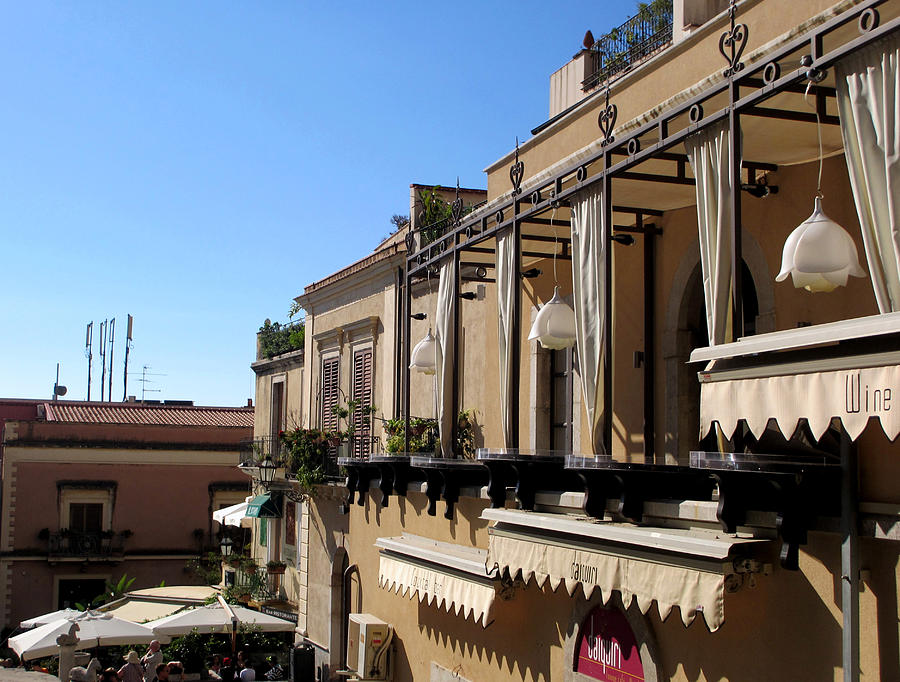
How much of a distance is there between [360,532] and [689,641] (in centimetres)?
949

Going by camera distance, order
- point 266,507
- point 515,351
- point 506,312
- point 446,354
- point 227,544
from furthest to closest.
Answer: point 227,544, point 266,507, point 446,354, point 506,312, point 515,351

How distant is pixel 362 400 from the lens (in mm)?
18953

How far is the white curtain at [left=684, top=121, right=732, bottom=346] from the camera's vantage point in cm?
675

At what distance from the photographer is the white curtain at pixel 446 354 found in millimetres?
11672

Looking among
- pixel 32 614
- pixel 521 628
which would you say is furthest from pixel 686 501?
pixel 32 614

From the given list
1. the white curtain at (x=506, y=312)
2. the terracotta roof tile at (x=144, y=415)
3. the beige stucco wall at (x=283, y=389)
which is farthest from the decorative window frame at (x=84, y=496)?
the white curtain at (x=506, y=312)

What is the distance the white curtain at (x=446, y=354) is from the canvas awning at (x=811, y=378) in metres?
5.60

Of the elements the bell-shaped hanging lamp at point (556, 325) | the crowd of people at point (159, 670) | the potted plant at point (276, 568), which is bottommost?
the crowd of people at point (159, 670)

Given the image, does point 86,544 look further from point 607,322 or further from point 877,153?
point 877,153

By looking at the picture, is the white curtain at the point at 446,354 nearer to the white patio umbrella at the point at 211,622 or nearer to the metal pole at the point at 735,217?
the metal pole at the point at 735,217

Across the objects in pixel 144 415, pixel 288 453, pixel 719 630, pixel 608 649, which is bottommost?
pixel 608 649

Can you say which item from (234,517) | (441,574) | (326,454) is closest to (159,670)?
(326,454)

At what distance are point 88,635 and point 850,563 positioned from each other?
16668mm

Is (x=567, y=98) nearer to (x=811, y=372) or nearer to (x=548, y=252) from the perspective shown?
(x=548, y=252)
